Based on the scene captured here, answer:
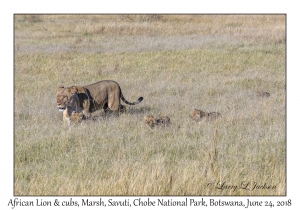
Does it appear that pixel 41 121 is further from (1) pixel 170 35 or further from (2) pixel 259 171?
(1) pixel 170 35

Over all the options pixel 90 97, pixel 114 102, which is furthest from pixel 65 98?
pixel 114 102

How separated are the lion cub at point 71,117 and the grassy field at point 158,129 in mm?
179

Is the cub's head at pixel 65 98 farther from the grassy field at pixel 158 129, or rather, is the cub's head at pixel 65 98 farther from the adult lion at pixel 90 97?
the grassy field at pixel 158 129

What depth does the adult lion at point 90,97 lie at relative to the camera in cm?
829

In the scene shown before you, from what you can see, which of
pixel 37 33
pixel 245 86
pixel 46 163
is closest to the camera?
pixel 46 163

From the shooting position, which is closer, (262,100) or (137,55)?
(262,100)

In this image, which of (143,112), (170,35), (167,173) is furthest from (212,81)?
(170,35)

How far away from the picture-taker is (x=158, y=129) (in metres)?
7.71

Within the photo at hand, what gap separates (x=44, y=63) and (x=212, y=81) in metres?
5.60

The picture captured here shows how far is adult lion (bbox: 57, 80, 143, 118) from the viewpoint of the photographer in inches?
326

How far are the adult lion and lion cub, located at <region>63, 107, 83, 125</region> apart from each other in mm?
83

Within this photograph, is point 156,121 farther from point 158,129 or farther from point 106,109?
point 106,109

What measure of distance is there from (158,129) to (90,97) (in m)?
1.63

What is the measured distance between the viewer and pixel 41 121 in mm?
8602
